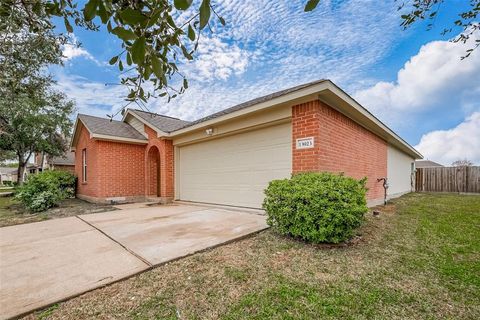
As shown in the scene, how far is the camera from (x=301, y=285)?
258 cm

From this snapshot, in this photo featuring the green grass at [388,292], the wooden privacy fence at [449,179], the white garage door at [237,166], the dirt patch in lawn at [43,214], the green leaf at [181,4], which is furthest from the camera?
the wooden privacy fence at [449,179]

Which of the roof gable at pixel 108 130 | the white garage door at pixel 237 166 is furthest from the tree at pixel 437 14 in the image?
the roof gable at pixel 108 130

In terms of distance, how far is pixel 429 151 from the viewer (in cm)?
1844

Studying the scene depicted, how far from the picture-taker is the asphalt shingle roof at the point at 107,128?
10027 mm

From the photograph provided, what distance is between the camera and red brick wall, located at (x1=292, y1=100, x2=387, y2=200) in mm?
5195

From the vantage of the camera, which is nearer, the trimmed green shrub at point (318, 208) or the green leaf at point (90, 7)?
the green leaf at point (90, 7)

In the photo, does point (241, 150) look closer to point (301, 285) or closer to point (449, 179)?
point (301, 285)

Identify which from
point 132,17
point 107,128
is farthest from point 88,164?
point 132,17

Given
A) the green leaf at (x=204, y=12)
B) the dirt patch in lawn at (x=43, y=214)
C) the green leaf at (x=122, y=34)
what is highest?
the green leaf at (x=204, y=12)

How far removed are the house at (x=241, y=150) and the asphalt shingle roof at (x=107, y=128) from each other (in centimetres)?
5

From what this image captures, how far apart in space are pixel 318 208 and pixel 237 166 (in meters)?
3.97

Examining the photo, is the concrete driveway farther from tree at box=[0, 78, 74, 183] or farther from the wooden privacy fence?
the wooden privacy fence

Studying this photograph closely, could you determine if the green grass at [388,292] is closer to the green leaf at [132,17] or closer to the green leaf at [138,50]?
the green leaf at [138,50]

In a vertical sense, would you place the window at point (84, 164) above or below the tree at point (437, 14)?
below
